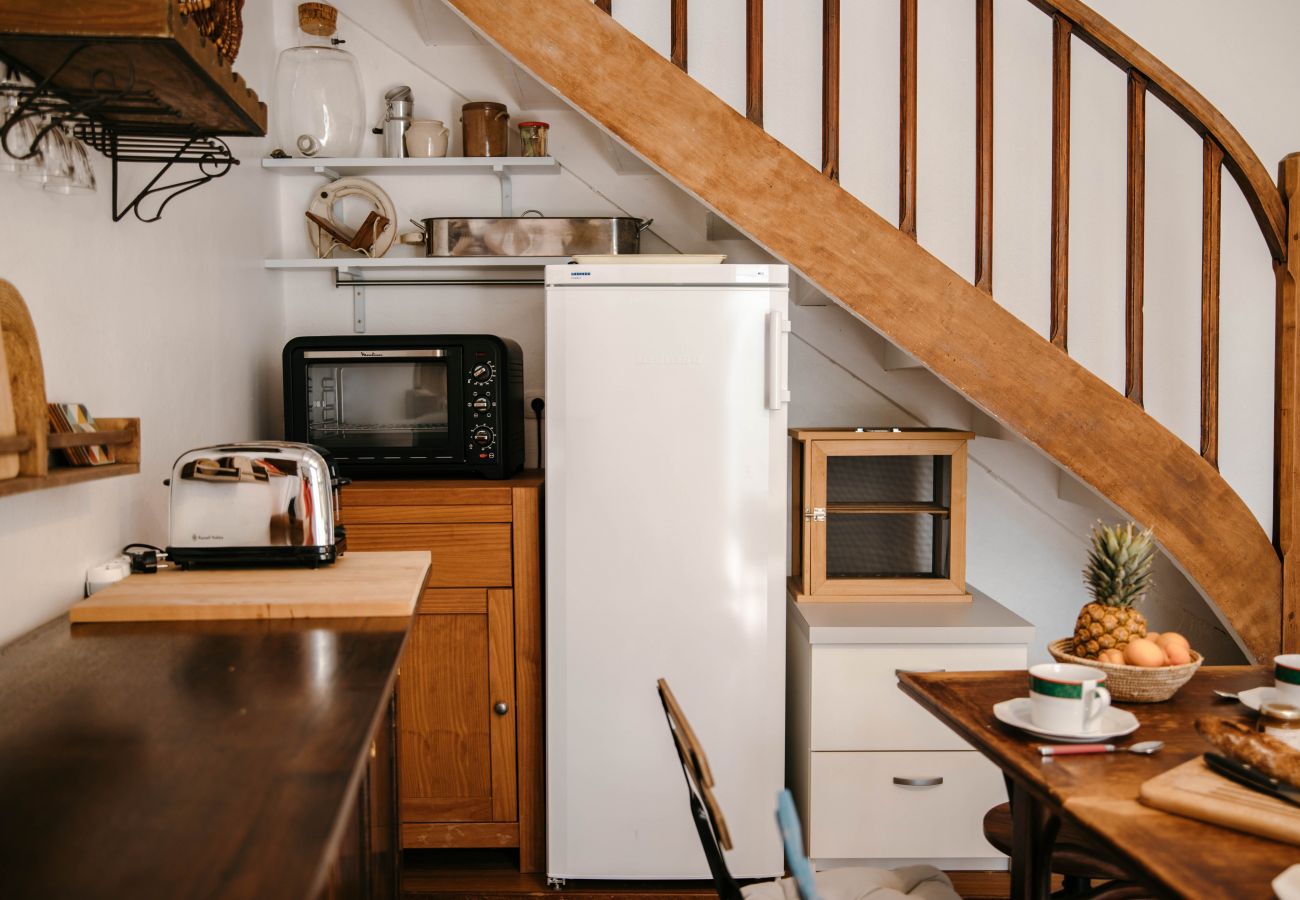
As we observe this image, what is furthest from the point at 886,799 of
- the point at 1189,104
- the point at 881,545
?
the point at 1189,104

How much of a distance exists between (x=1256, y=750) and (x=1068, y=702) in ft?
0.71

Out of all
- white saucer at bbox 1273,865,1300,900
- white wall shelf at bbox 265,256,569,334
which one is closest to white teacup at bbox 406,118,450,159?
white wall shelf at bbox 265,256,569,334

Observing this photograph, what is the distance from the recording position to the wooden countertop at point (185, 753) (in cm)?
72

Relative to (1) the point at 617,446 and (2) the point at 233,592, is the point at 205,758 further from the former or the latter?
(1) the point at 617,446

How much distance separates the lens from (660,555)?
2475 millimetres

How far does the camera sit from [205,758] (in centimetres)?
93

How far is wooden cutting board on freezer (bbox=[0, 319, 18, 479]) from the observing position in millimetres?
1351

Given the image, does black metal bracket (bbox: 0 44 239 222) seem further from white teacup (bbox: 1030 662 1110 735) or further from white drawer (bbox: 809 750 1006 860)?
white drawer (bbox: 809 750 1006 860)

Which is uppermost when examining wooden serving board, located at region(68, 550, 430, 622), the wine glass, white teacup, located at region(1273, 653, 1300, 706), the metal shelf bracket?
the metal shelf bracket

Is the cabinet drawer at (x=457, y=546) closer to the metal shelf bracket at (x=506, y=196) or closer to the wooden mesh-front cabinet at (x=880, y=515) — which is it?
the wooden mesh-front cabinet at (x=880, y=515)

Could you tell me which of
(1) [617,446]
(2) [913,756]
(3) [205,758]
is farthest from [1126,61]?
(3) [205,758]

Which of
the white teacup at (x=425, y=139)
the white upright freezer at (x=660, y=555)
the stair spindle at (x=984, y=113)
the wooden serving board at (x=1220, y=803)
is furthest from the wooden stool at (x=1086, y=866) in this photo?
the white teacup at (x=425, y=139)

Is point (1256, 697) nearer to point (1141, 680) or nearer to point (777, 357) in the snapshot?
point (1141, 680)

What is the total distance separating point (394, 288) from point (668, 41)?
42.2 inches
